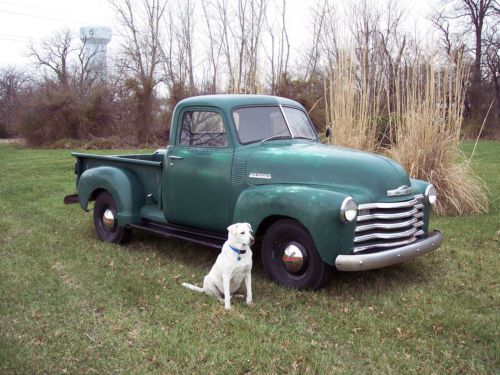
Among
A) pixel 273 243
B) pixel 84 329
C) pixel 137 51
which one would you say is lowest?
pixel 84 329

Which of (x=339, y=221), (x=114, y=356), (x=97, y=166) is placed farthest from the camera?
(x=97, y=166)

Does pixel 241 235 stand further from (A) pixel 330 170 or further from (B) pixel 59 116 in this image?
(B) pixel 59 116

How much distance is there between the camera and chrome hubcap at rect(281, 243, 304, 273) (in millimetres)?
4426

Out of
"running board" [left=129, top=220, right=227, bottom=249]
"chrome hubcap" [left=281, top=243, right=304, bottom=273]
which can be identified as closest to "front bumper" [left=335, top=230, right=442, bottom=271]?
"chrome hubcap" [left=281, top=243, right=304, bottom=273]

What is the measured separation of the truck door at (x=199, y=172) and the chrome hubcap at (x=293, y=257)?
2.84ft

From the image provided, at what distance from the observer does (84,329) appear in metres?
3.82

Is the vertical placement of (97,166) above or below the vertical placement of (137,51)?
below

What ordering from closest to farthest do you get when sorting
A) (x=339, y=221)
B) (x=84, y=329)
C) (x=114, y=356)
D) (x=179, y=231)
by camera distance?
(x=114, y=356) → (x=84, y=329) → (x=339, y=221) → (x=179, y=231)

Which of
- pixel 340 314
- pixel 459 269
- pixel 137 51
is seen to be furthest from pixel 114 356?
pixel 137 51

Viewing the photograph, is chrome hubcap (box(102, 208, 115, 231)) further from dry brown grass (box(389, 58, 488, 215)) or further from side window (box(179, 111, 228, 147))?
dry brown grass (box(389, 58, 488, 215))

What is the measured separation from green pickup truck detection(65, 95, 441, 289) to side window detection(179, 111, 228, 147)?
1 cm

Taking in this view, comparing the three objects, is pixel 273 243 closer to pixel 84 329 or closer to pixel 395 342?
pixel 395 342

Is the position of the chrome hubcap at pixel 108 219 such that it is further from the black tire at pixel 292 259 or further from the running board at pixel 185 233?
the black tire at pixel 292 259

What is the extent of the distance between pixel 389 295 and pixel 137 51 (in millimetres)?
24640
